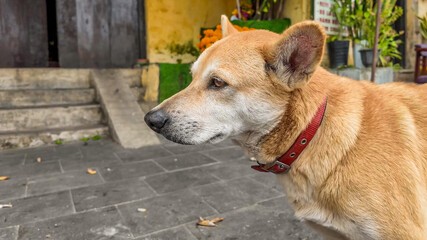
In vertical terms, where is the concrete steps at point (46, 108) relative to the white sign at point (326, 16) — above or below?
below

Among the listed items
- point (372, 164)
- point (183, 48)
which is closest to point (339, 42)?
point (183, 48)

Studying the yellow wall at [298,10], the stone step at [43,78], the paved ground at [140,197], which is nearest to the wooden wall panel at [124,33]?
the stone step at [43,78]

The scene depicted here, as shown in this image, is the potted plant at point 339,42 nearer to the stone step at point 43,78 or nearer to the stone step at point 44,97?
the stone step at point 44,97

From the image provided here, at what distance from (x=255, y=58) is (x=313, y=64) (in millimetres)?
313

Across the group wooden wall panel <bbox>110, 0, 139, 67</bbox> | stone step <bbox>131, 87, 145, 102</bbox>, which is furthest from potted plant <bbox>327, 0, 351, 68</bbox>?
wooden wall panel <bbox>110, 0, 139, 67</bbox>

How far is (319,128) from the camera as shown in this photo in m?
1.56

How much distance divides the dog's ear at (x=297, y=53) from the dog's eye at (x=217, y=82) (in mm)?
265

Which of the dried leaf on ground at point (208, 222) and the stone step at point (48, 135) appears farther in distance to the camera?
the stone step at point (48, 135)

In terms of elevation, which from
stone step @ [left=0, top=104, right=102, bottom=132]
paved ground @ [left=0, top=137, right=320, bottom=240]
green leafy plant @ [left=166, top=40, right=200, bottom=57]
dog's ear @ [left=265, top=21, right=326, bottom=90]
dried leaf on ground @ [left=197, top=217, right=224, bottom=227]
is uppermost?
green leafy plant @ [left=166, top=40, right=200, bottom=57]

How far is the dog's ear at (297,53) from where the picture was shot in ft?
4.74

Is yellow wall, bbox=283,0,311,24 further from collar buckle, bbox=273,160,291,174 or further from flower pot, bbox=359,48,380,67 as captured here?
collar buckle, bbox=273,160,291,174

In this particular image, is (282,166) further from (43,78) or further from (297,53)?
(43,78)

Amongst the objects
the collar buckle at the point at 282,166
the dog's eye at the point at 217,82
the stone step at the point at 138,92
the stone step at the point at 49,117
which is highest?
the dog's eye at the point at 217,82

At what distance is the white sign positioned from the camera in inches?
247
